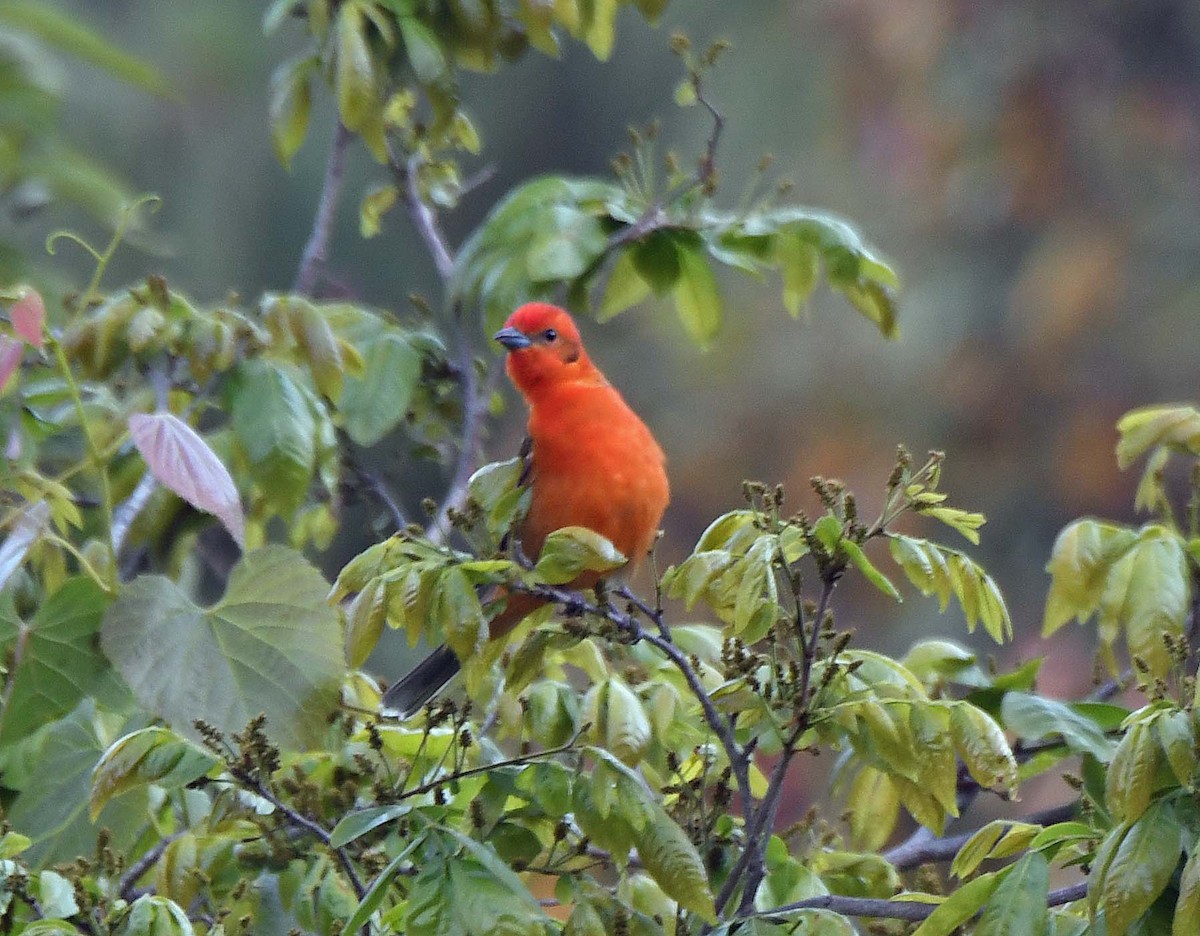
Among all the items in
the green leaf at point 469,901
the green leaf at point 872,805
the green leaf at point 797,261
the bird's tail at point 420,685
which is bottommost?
the bird's tail at point 420,685

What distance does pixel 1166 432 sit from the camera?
2318mm

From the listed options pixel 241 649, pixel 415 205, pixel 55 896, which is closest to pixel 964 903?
pixel 55 896

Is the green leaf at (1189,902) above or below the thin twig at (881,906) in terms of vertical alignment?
above

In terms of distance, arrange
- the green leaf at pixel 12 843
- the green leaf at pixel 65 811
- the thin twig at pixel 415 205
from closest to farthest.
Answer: the green leaf at pixel 12 843, the green leaf at pixel 65 811, the thin twig at pixel 415 205

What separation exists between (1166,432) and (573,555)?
1.13 meters

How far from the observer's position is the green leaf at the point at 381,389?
279cm

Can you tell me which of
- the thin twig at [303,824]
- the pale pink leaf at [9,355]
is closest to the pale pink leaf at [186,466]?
the pale pink leaf at [9,355]

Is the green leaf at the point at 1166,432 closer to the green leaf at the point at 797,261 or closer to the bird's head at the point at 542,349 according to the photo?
the green leaf at the point at 797,261

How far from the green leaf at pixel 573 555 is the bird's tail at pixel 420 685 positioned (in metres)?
1.08

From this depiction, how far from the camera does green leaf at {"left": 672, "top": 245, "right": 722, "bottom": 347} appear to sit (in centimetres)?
288

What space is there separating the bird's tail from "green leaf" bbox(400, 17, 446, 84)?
3.28 feet

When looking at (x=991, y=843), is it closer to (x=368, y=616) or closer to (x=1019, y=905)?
(x=1019, y=905)

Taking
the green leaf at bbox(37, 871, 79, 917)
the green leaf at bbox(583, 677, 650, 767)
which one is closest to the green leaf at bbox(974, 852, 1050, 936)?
the green leaf at bbox(583, 677, 650, 767)

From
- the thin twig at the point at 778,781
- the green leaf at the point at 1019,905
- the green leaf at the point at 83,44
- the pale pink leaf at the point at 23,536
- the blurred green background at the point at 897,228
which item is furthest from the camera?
the blurred green background at the point at 897,228
